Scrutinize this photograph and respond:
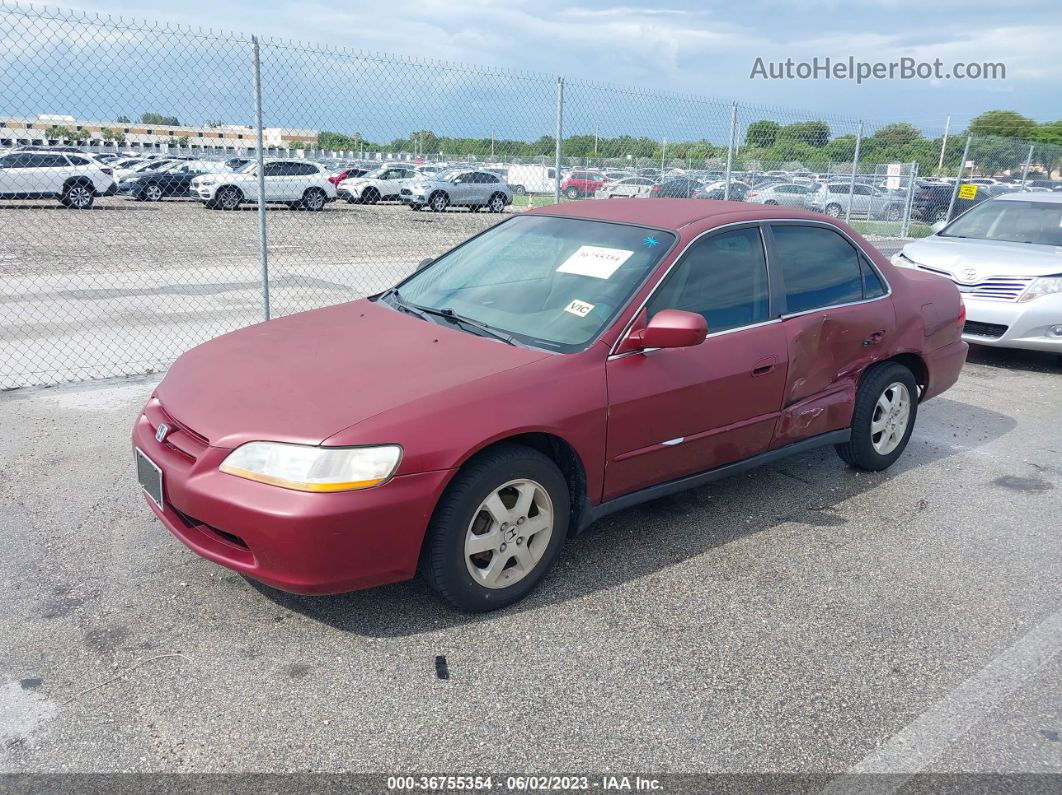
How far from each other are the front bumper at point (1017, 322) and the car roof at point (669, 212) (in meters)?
4.06

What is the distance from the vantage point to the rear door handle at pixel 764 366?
4130mm

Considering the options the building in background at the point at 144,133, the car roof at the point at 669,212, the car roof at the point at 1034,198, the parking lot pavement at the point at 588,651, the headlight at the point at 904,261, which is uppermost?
the building in background at the point at 144,133

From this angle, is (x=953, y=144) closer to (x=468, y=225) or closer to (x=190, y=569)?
(x=468, y=225)

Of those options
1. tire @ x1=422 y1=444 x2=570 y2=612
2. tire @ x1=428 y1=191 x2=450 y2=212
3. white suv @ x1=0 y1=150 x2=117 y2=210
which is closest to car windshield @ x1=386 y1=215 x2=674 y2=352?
tire @ x1=422 y1=444 x2=570 y2=612

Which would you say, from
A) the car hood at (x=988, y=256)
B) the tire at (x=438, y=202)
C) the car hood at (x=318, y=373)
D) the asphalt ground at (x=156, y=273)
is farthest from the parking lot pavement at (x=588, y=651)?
the tire at (x=438, y=202)

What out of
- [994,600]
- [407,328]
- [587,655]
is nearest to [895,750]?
[587,655]

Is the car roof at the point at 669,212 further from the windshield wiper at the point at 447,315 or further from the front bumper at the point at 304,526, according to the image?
the front bumper at the point at 304,526

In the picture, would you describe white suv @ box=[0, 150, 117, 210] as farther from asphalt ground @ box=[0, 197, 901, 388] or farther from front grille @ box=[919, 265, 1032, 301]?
front grille @ box=[919, 265, 1032, 301]

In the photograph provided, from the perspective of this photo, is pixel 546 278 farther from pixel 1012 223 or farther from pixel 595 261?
pixel 1012 223

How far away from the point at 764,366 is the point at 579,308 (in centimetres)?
101

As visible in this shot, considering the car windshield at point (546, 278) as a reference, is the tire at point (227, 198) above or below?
below

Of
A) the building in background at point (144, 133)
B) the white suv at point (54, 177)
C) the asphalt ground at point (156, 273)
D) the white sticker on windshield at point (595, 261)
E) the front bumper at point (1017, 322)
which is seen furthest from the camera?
the white suv at point (54, 177)

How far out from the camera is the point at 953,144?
59.9 feet

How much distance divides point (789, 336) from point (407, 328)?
74.5 inches
